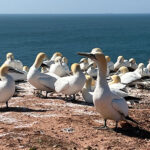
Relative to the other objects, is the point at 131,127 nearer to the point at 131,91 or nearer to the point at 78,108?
the point at 78,108

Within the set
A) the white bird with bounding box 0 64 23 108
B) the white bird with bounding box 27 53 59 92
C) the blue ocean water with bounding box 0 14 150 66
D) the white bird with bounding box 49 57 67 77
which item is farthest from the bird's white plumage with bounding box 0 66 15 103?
the blue ocean water with bounding box 0 14 150 66

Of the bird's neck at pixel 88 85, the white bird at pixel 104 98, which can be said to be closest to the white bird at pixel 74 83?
the bird's neck at pixel 88 85

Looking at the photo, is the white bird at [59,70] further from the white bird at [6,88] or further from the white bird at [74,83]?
the white bird at [6,88]

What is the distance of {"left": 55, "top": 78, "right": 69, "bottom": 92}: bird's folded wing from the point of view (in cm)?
997

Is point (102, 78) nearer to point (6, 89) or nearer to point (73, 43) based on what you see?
point (6, 89)

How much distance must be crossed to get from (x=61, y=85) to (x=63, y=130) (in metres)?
3.57

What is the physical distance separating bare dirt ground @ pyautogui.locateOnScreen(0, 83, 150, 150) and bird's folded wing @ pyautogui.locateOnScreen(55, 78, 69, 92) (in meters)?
0.79

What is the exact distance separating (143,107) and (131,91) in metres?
2.50

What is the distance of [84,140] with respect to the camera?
6121mm

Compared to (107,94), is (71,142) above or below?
below

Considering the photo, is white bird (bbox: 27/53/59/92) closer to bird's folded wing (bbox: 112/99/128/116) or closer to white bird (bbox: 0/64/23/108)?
white bird (bbox: 0/64/23/108)

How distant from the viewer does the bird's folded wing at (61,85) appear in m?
9.97

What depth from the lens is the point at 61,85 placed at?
10086 mm

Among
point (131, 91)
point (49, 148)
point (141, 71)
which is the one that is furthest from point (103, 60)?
point (141, 71)
